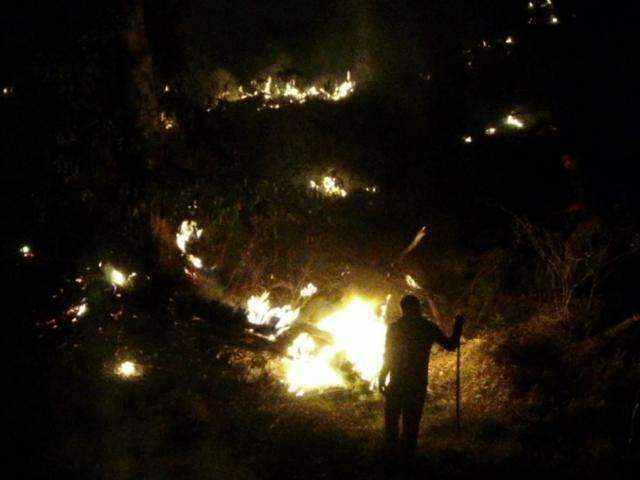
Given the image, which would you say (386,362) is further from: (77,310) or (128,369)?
(128,369)

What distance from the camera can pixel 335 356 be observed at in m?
9.42

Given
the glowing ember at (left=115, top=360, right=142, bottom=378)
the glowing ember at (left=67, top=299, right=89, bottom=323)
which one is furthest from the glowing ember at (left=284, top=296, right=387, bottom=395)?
the glowing ember at (left=67, top=299, right=89, bottom=323)

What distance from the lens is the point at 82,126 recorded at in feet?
26.3

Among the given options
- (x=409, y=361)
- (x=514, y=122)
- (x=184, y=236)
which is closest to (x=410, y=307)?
(x=409, y=361)

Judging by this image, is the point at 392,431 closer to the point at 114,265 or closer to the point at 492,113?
the point at 114,265

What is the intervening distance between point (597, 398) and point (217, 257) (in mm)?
6688

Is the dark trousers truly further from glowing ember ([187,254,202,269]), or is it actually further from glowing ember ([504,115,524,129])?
glowing ember ([504,115,524,129])

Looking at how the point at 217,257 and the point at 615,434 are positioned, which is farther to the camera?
the point at 217,257

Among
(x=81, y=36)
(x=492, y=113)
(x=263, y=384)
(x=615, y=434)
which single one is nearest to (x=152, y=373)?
(x=263, y=384)

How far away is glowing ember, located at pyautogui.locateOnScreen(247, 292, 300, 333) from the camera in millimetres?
10145

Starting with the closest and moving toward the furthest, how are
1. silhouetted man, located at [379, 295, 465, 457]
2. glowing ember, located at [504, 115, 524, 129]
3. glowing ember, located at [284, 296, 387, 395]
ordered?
1. silhouetted man, located at [379, 295, 465, 457]
2. glowing ember, located at [284, 296, 387, 395]
3. glowing ember, located at [504, 115, 524, 129]

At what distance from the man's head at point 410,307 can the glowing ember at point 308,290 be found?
15.1 ft

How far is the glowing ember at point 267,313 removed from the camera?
10.1 m

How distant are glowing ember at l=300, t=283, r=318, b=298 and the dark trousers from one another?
4496 millimetres
